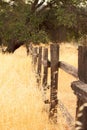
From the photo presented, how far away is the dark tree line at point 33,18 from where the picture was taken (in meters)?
21.8

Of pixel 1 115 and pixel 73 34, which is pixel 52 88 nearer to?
pixel 1 115

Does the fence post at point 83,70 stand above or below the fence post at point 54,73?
above

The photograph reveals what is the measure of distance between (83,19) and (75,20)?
2.94 ft

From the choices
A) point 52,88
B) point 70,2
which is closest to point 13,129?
point 52,88

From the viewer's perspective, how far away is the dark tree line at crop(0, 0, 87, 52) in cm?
2183

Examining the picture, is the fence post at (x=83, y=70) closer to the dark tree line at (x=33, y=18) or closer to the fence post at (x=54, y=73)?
the fence post at (x=54, y=73)

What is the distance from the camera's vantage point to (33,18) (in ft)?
73.7

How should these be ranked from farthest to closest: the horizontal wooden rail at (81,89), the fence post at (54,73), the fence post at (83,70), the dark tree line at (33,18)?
1. the dark tree line at (33,18)
2. the fence post at (54,73)
3. the fence post at (83,70)
4. the horizontal wooden rail at (81,89)

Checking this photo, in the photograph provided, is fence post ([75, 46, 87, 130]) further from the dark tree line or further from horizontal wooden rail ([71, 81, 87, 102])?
the dark tree line

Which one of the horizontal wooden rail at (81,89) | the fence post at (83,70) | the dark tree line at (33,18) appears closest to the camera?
the horizontal wooden rail at (81,89)

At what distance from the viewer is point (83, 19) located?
2298 cm

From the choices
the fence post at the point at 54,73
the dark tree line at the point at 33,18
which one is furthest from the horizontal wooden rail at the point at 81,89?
the dark tree line at the point at 33,18

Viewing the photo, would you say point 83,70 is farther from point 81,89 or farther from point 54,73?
point 54,73

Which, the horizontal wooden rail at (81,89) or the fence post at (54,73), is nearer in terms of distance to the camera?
the horizontal wooden rail at (81,89)
